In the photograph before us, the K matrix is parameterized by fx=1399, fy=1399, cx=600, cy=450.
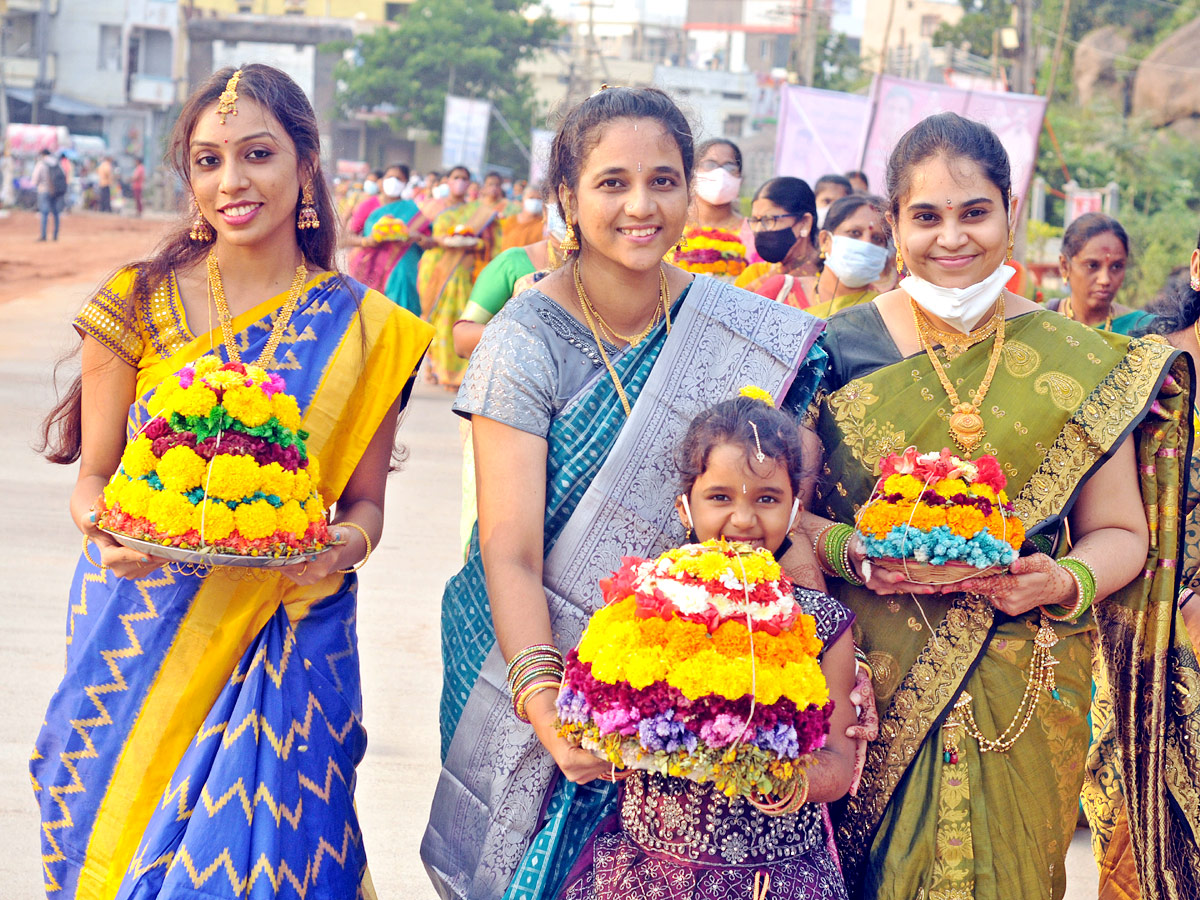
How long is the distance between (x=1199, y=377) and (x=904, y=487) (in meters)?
1.73

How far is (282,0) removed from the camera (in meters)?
71.8

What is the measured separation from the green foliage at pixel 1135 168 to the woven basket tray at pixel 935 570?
2059 cm

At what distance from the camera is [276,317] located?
10.7ft

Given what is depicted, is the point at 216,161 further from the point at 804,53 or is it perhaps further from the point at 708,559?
the point at 804,53

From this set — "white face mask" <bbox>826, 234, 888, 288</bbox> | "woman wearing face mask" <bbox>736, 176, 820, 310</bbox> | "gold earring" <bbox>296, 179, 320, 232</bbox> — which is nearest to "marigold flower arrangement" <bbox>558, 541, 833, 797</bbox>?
"gold earring" <bbox>296, 179, 320, 232</bbox>

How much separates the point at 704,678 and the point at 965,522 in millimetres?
694

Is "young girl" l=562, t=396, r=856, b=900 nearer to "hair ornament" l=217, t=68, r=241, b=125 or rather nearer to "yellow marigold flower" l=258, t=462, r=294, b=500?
"yellow marigold flower" l=258, t=462, r=294, b=500

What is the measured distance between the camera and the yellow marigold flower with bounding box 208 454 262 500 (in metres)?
2.79

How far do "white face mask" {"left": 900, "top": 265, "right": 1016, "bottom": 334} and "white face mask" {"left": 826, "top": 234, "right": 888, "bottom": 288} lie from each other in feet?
8.65

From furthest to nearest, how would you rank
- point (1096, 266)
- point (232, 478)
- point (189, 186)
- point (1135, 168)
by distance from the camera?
point (1135, 168)
point (1096, 266)
point (189, 186)
point (232, 478)

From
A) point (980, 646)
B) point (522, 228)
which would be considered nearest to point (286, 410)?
point (980, 646)

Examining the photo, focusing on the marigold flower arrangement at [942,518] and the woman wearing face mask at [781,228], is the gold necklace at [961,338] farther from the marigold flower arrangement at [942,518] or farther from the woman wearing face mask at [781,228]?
the woman wearing face mask at [781,228]

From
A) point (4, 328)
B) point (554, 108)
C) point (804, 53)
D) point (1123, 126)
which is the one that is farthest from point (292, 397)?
point (1123, 126)

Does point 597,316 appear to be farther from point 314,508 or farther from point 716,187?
point 716,187
